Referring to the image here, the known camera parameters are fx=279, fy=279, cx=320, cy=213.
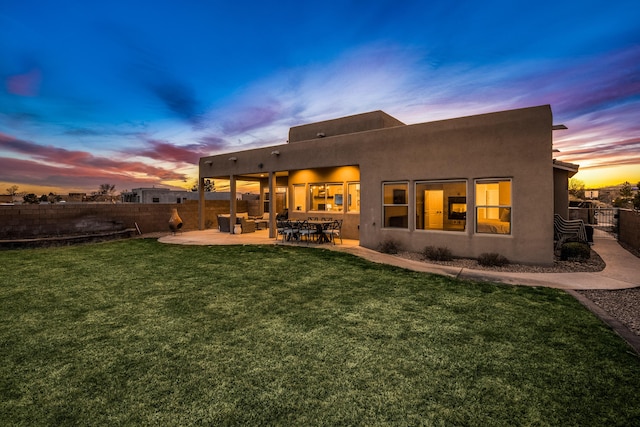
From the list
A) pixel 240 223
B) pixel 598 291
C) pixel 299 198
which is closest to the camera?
pixel 598 291

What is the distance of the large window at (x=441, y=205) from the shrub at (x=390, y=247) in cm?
101

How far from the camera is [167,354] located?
10.7 ft

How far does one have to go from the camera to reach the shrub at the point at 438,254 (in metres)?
8.87

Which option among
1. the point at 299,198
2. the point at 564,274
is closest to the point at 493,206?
the point at 564,274

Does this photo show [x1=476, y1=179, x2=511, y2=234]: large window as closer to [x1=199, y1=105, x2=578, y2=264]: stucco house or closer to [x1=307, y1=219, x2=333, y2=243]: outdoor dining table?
[x1=199, y1=105, x2=578, y2=264]: stucco house

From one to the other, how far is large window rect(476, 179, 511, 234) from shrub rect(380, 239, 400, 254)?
8.71 ft

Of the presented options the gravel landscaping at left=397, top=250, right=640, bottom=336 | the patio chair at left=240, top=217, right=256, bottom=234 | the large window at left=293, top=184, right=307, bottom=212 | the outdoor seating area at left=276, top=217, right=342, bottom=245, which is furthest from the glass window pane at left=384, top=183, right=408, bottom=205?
the patio chair at left=240, top=217, right=256, bottom=234

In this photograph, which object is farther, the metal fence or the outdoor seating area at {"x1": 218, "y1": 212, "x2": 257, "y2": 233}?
the outdoor seating area at {"x1": 218, "y1": 212, "x2": 257, "y2": 233}

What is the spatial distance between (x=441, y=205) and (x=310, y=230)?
17.9 ft

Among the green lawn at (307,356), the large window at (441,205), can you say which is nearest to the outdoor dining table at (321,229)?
the large window at (441,205)

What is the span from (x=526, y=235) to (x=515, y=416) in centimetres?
733

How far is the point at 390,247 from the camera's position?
10039 mm

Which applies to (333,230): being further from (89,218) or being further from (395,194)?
(89,218)

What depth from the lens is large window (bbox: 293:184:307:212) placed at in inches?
607
